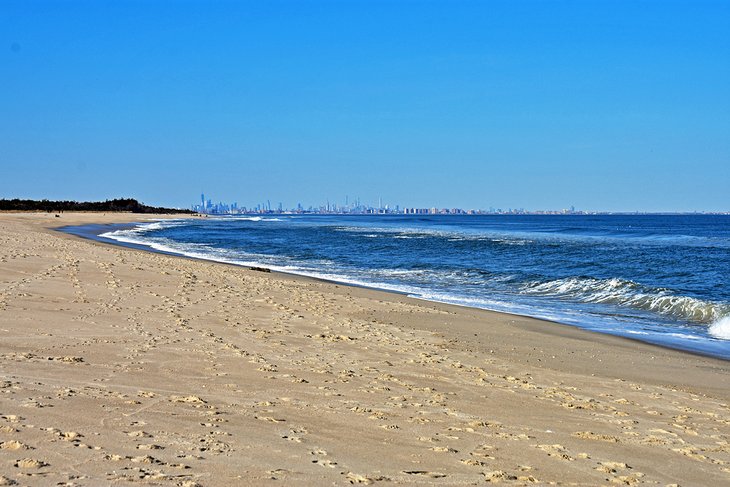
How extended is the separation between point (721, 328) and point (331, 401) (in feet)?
39.6

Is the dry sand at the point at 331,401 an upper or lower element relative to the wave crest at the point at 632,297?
upper

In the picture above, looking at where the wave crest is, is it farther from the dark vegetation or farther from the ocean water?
the dark vegetation

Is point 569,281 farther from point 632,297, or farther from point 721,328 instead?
point 721,328

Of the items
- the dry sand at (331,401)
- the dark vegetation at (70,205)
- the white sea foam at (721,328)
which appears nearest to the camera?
the dry sand at (331,401)

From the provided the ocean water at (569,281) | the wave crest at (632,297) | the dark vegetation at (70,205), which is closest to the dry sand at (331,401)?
the ocean water at (569,281)

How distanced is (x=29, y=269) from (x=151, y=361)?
39.0 feet

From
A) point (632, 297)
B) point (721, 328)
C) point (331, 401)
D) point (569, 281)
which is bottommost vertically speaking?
point (721, 328)

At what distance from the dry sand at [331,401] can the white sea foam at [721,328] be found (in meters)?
3.35

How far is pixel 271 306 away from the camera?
1537cm

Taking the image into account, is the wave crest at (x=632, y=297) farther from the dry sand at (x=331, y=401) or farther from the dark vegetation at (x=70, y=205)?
the dark vegetation at (x=70, y=205)

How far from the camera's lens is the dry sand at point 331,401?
5.27 meters

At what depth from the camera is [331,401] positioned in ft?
24.1

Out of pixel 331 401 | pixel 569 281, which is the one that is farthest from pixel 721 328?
pixel 331 401

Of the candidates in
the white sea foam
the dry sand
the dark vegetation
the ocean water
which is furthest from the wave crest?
the dark vegetation
